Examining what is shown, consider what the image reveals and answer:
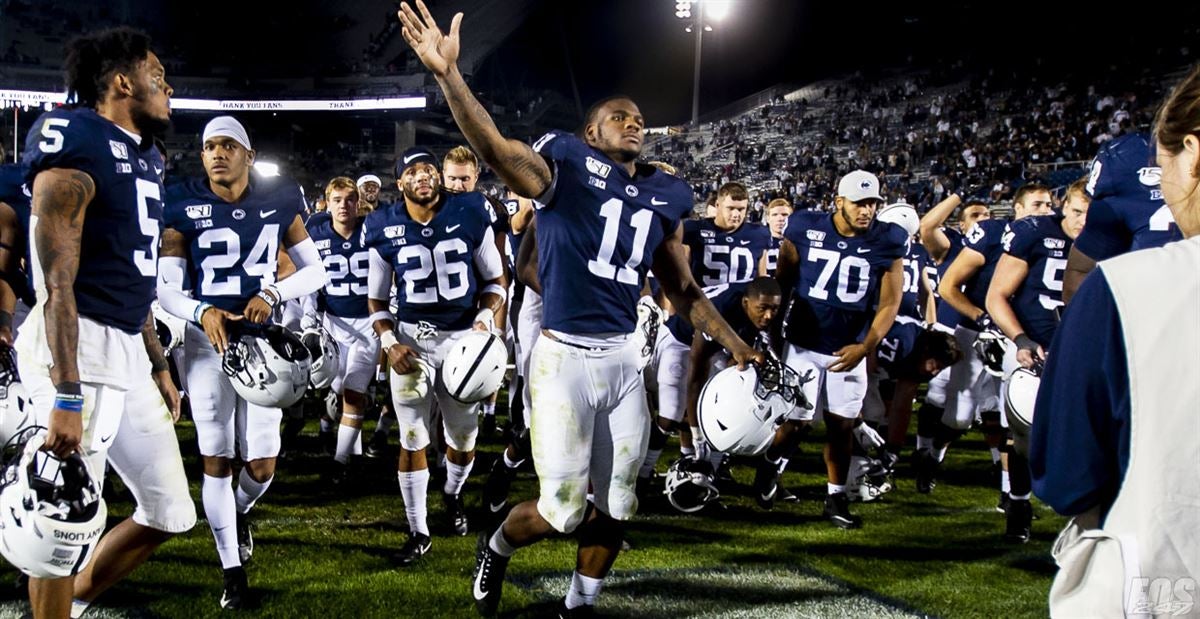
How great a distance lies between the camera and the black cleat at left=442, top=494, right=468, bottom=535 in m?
4.96

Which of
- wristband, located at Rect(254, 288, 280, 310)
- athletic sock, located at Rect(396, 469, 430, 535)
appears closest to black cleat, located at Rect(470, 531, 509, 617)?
athletic sock, located at Rect(396, 469, 430, 535)

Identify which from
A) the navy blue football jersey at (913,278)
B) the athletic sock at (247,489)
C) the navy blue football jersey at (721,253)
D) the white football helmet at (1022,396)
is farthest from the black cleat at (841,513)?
the athletic sock at (247,489)

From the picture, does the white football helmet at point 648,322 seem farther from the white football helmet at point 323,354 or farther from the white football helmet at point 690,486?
the white football helmet at point 323,354

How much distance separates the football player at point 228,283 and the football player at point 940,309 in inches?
170

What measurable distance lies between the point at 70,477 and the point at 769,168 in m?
28.6

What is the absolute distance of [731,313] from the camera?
5.93 metres

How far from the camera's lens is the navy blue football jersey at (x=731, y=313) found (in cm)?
589

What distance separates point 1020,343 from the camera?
13.6 ft

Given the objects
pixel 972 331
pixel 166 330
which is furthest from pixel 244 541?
pixel 972 331

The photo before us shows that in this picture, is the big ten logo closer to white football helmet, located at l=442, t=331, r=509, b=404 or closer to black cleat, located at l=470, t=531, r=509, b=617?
black cleat, located at l=470, t=531, r=509, b=617

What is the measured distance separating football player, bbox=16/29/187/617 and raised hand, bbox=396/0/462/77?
3.04ft

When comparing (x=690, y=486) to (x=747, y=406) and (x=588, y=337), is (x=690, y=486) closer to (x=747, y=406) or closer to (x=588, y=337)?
(x=747, y=406)

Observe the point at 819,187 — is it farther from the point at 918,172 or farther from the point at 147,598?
the point at 147,598

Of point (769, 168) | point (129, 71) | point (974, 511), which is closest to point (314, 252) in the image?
point (129, 71)
